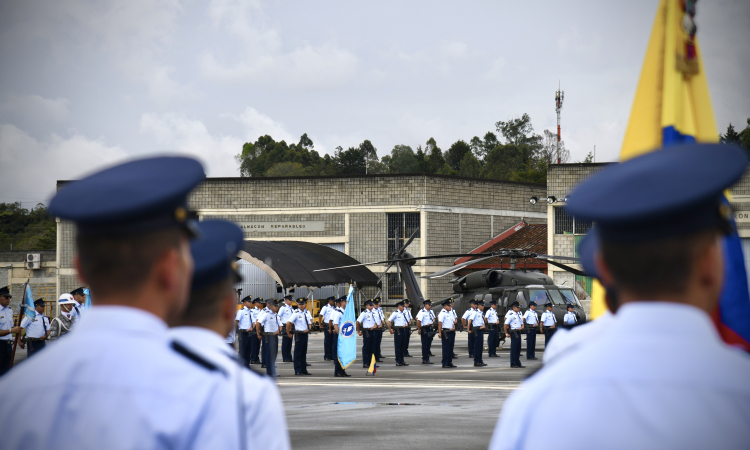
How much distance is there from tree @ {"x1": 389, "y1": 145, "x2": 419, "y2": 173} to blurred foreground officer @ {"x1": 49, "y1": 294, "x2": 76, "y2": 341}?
91.0 meters

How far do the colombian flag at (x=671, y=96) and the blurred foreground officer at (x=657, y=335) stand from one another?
6.28ft

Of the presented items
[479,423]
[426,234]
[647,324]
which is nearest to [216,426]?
[647,324]

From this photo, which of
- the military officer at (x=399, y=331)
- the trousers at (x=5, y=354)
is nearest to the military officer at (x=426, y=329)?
the military officer at (x=399, y=331)

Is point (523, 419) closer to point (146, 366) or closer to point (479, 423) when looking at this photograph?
point (146, 366)

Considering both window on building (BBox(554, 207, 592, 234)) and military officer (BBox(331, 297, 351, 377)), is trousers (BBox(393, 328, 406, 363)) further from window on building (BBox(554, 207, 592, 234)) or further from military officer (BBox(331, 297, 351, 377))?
window on building (BBox(554, 207, 592, 234))

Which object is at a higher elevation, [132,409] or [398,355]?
[132,409]

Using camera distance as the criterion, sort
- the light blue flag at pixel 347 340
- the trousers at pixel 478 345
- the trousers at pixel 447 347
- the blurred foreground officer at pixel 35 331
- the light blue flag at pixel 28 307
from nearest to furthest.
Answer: the blurred foreground officer at pixel 35 331 < the light blue flag at pixel 28 307 < the light blue flag at pixel 347 340 < the trousers at pixel 478 345 < the trousers at pixel 447 347

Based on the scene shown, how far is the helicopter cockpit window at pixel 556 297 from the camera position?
2356 centimetres

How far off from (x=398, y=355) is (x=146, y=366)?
19.6m

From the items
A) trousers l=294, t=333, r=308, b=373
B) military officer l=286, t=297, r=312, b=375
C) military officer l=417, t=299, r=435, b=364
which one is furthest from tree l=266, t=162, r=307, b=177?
trousers l=294, t=333, r=308, b=373

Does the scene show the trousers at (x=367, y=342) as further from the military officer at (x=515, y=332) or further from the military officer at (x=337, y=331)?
the military officer at (x=515, y=332)

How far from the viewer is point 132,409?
1655 millimetres

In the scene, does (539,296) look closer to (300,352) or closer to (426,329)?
(426,329)

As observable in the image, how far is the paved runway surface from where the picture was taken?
28.3ft
